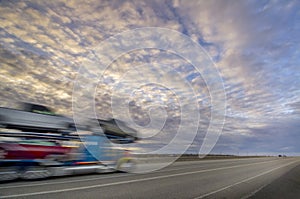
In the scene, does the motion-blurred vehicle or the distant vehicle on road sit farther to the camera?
the distant vehicle on road

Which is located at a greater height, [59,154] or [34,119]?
[34,119]

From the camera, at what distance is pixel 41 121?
11.9 meters

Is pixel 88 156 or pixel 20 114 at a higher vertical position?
pixel 20 114

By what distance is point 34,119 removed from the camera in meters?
11.6

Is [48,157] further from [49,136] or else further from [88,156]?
[88,156]

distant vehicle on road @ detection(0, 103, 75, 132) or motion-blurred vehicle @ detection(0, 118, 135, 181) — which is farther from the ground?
distant vehicle on road @ detection(0, 103, 75, 132)

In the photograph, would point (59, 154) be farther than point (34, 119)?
Yes

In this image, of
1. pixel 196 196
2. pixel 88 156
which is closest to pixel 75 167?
pixel 88 156

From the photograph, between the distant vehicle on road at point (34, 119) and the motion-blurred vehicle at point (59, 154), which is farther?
the distant vehicle on road at point (34, 119)

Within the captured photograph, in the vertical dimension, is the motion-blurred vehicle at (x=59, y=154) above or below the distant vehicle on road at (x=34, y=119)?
below

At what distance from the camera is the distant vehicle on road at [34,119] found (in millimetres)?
10664

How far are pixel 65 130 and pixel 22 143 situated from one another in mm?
2569

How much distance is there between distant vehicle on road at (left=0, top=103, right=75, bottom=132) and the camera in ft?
35.0

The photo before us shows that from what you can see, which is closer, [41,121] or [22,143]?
[22,143]
